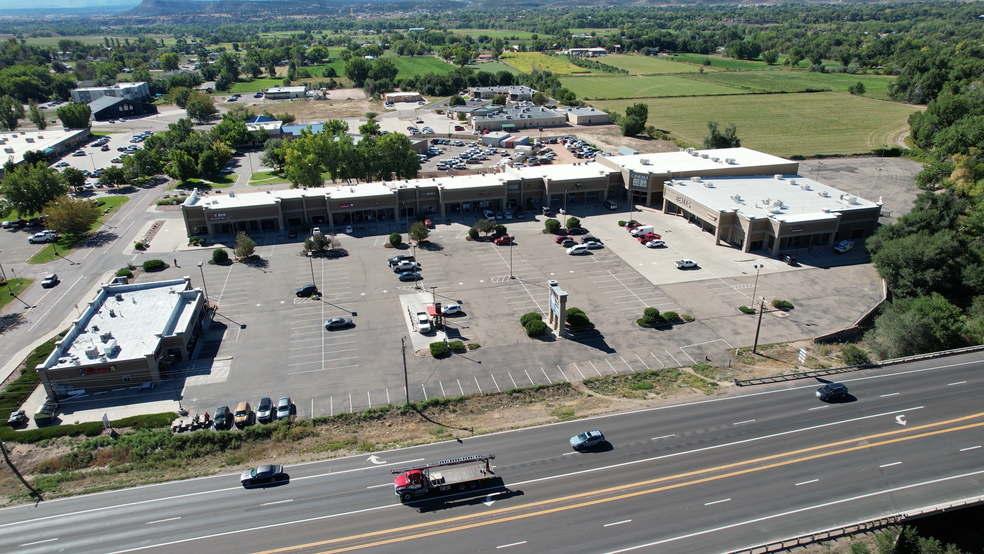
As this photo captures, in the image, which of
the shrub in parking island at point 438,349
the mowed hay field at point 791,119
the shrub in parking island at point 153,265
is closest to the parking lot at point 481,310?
the shrub in parking island at point 438,349

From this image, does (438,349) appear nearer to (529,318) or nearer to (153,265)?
(529,318)

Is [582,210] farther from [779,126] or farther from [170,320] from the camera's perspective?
[779,126]

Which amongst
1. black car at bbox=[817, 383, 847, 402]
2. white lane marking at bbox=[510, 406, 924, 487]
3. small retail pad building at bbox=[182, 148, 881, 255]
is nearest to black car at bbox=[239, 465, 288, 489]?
white lane marking at bbox=[510, 406, 924, 487]

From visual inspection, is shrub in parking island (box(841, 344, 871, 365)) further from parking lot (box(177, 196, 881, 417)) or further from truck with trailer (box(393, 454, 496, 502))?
truck with trailer (box(393, 454, 496, 502))

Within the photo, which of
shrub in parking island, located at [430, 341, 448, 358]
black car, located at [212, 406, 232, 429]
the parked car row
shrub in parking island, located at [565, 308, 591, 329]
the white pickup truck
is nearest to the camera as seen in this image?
black car, located at [212, 406, 232, 429]

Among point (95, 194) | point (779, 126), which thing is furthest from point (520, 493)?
point (779, 126)

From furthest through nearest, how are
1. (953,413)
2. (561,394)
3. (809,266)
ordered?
(809,266)
(561,394)
(953,413)
